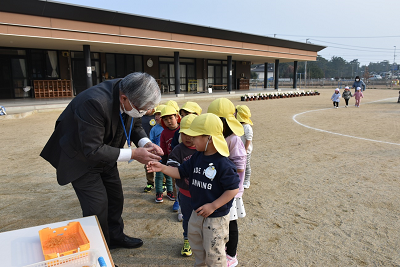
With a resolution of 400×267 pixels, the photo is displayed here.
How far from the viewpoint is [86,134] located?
2.12 m

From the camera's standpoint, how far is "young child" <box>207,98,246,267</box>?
265 centimetres

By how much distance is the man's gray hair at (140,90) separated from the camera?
2.20 metres

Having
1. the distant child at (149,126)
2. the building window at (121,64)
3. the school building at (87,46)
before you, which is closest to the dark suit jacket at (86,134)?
the distant child at (149,126)

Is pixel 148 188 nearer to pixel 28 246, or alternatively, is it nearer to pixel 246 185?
pixel 246 185

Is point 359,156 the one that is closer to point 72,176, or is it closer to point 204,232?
point 204,232

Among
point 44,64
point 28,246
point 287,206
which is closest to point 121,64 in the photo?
point 44,64

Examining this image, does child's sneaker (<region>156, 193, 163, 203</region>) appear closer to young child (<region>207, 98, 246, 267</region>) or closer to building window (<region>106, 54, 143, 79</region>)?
young child (<region>207, 98, 246, 267</region>)

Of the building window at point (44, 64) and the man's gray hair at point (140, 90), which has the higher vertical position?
the building window at point (44, 64)

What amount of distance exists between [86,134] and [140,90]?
54cm

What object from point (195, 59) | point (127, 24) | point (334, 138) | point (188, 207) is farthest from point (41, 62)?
point (188, 207)

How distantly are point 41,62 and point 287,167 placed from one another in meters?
18.1

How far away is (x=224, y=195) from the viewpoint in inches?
83.3

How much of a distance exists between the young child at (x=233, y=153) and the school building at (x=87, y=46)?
1411cm

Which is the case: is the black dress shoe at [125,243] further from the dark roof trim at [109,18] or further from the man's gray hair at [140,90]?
the dark roof trim at [109,18]
